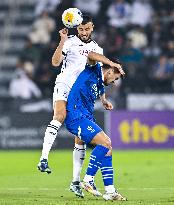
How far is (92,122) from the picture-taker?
1058 centimetres

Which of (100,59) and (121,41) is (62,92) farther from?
(121,41)

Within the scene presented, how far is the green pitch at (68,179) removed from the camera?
10398 millimetres

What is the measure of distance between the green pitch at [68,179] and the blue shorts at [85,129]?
0.78m

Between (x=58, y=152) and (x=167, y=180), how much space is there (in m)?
8.07

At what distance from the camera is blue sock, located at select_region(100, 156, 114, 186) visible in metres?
10.4

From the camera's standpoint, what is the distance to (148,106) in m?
22.2

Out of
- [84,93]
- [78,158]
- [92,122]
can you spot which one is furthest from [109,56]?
[92,122]

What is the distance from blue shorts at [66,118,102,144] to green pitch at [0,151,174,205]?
2.55 feet

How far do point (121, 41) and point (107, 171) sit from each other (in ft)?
50.2

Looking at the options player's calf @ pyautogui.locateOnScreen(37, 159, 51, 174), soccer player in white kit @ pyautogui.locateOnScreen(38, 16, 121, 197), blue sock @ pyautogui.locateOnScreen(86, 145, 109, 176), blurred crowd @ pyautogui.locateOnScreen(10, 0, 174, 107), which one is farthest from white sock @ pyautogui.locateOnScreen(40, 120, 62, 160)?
blurred crowd @ pyautogui.locateOnScreen(10, 0, 174, 107)

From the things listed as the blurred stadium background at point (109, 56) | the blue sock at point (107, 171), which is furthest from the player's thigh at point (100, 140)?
the blurred stadium background at point (109, 56)

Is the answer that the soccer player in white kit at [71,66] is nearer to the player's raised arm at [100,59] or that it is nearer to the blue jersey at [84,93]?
the player's raised arm at [100,59]

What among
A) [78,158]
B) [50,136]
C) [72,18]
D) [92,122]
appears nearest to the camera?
[92,122]

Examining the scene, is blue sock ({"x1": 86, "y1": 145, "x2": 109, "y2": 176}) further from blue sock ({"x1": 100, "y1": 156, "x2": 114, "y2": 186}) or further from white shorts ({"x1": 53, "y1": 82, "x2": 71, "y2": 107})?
white shorts ({"x1": 53, "y1": 82, "x2": 71, "y2": 107})
